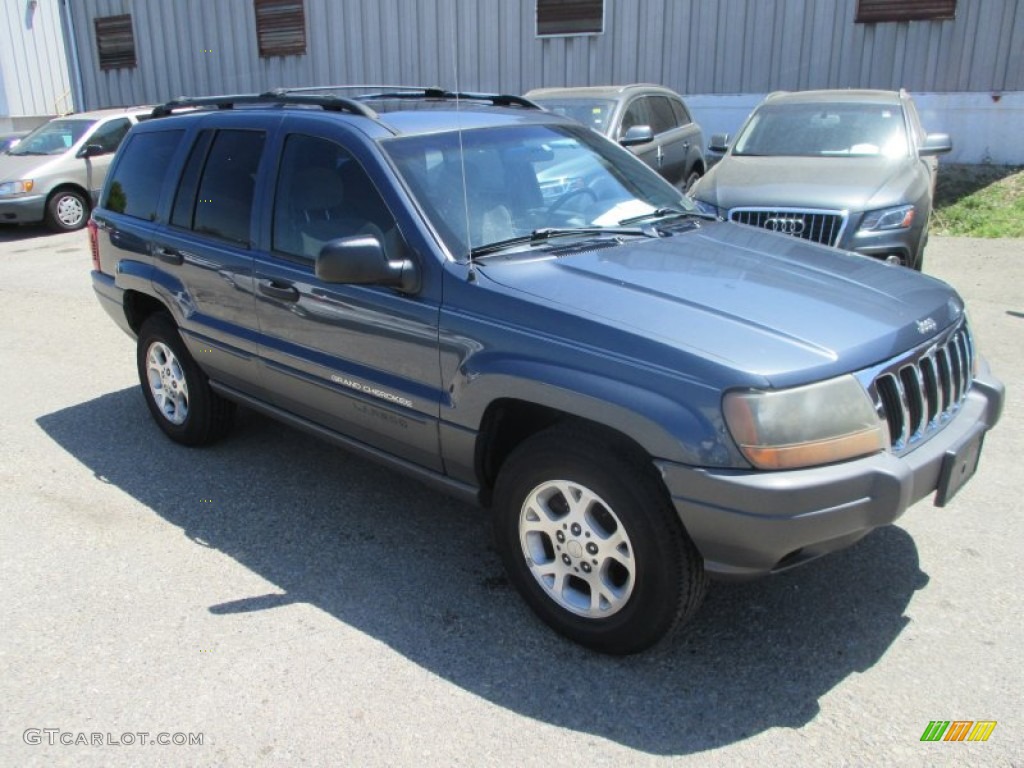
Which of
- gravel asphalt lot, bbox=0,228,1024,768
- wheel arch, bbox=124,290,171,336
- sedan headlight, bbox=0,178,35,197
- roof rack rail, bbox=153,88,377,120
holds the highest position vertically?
roof rack rail, bbox=153,88,377,120

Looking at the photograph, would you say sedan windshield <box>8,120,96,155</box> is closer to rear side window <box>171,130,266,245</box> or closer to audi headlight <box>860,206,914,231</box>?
rear side window <box>171,130,266,245</box>

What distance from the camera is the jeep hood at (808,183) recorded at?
22.6ft

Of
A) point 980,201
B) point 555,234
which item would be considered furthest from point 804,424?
point 980,201

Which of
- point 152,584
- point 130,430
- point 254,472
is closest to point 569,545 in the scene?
point 152,584

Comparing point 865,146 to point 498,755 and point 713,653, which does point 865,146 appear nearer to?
point 713,653

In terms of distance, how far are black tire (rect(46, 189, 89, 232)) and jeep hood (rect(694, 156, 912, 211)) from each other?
968 centimetres

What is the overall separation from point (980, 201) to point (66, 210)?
12759mm

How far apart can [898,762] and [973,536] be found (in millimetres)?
1591

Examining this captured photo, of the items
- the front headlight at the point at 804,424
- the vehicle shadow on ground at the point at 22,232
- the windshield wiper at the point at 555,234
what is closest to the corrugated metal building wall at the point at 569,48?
the vehicle shadow on ground at the point at 22,232

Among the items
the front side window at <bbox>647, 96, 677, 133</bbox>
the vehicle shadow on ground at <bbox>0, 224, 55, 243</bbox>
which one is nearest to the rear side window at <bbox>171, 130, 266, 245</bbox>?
the front side window at <bbox>647, 96, 677, 133</bbox>

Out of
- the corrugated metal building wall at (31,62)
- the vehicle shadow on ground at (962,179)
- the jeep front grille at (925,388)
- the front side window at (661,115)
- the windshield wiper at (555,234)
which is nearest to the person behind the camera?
the jeep front grille at (925,388)

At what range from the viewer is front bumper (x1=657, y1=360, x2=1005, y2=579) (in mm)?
2658

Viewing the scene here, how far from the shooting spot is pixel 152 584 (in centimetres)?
373

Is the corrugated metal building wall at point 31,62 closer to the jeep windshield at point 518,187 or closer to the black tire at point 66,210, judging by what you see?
the black tire at point 66,210
